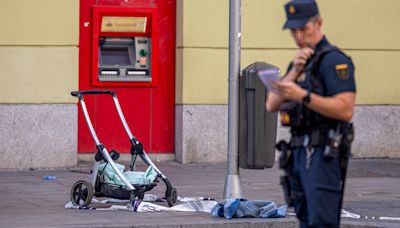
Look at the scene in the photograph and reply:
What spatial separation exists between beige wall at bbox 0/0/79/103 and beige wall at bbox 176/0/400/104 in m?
1.67

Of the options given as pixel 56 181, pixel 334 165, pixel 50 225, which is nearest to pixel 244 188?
pixel 56 181

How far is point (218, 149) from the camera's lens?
50.1 feet

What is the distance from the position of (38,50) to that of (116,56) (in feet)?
4.22

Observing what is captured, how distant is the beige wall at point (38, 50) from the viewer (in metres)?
14.4

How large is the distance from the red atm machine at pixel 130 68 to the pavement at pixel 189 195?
1.80 ft

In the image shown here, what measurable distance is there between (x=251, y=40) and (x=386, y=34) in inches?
85.9

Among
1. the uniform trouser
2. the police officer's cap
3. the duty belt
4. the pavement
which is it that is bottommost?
the pavement

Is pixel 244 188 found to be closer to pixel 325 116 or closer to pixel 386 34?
pixel 386 34

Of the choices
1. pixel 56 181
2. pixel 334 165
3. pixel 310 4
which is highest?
pixel 310 4

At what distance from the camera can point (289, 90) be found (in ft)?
20.3

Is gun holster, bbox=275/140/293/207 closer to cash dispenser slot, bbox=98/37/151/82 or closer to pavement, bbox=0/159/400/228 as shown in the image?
pavement, bbox=0/159/400/228

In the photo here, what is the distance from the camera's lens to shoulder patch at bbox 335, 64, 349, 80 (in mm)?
6344

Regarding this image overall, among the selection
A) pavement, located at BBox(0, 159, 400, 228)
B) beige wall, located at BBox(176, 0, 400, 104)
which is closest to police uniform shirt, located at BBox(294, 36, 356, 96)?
pavement, located at BBox(0, 159, 400, 228)

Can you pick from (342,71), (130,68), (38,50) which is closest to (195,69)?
(130,68)
